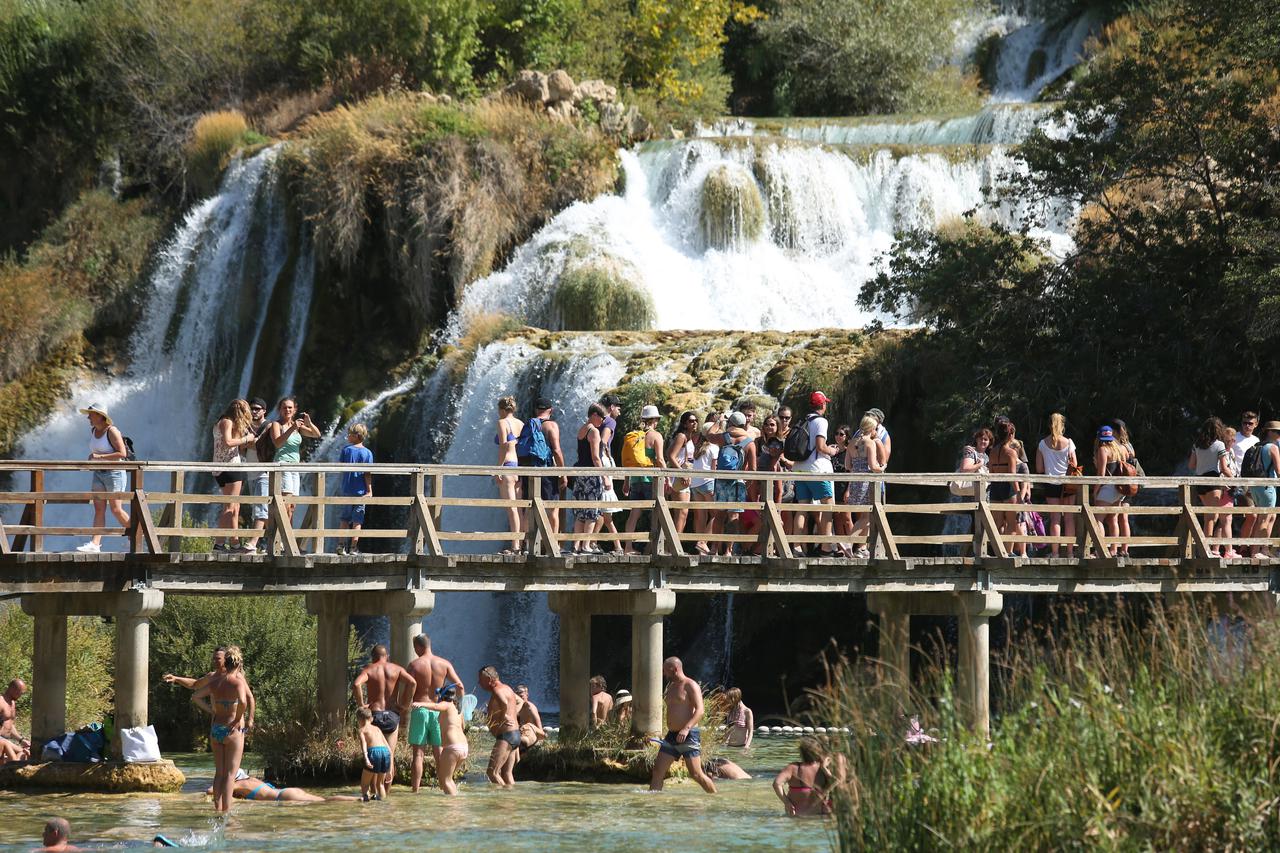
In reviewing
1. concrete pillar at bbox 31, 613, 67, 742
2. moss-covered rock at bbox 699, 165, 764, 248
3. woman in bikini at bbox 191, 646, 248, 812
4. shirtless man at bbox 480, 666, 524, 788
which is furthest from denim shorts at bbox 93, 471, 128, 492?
moss-covered rock at bbox 699, 165, 764, 248

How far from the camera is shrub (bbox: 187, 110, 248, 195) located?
4400 cm

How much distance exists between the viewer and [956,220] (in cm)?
3775

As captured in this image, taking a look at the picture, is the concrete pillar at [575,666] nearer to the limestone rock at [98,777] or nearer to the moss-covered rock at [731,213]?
the limestone rock at [98,777]

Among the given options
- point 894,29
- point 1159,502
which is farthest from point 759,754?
point 894,29

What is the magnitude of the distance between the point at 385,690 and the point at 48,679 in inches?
137

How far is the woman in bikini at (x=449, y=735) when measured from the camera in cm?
1981

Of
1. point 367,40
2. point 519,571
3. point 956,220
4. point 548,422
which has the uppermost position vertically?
point 367,40

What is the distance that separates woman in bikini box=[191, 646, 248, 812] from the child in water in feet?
3.85

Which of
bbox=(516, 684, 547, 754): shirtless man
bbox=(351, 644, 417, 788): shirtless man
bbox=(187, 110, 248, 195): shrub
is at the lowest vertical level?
bbox=(516, 684, 547, 754): shirtless man

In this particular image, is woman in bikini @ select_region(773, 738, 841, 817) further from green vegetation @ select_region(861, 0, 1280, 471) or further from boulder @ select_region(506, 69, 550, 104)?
boulder @ select_region(506, 69, 550, 104)

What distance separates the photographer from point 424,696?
19875mm

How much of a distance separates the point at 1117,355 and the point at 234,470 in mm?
13805

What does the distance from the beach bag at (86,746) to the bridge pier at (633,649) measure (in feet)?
14.9

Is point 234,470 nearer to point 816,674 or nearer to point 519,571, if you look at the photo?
point 519,571
